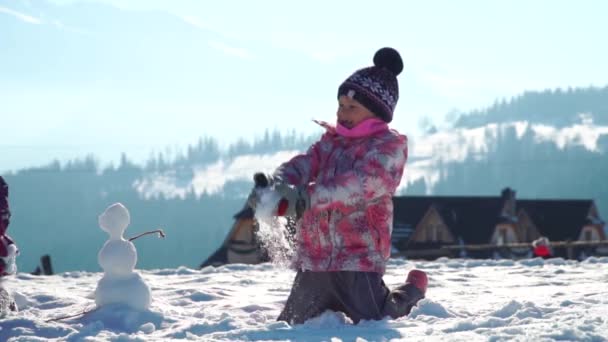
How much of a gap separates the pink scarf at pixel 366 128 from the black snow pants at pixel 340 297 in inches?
31.8

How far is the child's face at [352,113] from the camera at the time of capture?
19.5 ft

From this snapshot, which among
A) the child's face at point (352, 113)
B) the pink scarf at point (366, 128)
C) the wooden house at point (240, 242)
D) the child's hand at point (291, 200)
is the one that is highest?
the child's face at point (352, 113)

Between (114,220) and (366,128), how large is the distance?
1628 mm

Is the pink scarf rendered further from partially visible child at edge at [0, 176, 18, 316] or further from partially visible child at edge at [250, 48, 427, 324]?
partially visible child at edge at [0, 176, 18, 316]

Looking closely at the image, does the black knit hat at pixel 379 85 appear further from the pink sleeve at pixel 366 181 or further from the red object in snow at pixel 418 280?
the red object in snow at pixel 418 280

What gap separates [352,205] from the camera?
5645 millimetres

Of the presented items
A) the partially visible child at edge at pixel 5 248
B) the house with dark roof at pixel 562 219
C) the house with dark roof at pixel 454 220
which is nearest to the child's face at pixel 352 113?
the partially visible child at edge at pixel 5 248

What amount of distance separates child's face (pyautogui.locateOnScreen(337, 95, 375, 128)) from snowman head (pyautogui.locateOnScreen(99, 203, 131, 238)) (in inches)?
56.8

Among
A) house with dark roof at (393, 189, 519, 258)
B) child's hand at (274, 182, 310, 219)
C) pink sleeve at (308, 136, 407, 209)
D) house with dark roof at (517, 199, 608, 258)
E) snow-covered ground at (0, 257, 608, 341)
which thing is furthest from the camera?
house with dark roof at (517, 199, 608, 258)

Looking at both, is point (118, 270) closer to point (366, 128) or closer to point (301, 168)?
point (301, 168)

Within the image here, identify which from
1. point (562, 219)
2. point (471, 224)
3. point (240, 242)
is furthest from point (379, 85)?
point (562, 219)

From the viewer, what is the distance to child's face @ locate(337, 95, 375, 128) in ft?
19.5

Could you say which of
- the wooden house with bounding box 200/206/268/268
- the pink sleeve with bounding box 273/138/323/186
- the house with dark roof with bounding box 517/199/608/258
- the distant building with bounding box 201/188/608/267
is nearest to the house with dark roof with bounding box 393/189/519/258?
the distant building with bounding box 201/188/608/267

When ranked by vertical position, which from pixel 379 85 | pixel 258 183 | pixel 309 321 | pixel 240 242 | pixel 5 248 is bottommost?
pixel 240 242
